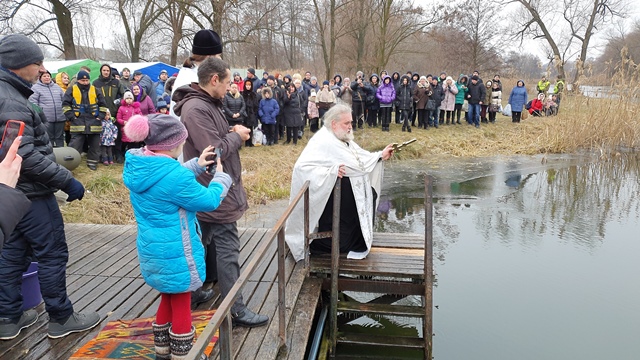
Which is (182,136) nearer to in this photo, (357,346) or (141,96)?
(357,346)

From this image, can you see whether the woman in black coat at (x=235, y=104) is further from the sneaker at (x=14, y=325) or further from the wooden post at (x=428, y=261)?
the sneaker at (x=14, y=325)

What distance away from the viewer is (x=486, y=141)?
50.9 ft

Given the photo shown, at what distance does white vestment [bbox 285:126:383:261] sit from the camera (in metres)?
4.82

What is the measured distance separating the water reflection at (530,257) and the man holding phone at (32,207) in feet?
11.6

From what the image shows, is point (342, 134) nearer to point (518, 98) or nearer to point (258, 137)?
point (258, 137)

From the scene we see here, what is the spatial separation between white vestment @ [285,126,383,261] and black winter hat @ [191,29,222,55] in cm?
147

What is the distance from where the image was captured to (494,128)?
16.9 meters

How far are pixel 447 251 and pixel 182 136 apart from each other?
5.42 meters

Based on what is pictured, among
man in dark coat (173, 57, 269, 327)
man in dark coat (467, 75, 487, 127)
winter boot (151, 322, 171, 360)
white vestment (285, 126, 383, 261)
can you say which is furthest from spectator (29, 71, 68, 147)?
man in dark coat (467, 75, 487, 127)

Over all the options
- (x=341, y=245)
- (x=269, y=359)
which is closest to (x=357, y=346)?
(x=341, y=245)

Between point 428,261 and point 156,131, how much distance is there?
2708 mm

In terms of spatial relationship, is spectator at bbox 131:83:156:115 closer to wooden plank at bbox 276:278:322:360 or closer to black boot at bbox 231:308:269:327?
wooden plank at bbox 276:278:322:360

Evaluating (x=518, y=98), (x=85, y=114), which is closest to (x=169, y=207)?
(x=85, y=114)

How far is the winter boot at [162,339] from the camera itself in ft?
9.84
